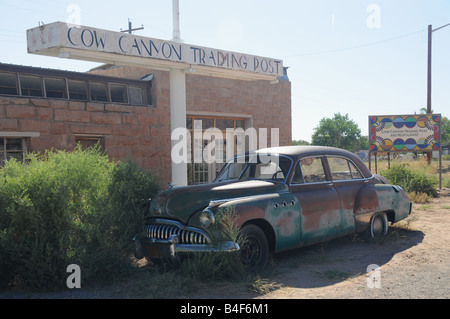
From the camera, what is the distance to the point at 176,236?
16.9ft

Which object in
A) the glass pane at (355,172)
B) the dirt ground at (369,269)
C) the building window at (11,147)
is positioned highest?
the building window at (11,147)

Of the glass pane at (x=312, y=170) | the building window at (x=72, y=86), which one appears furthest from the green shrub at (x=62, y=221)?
the building window at (x=72, y=86)

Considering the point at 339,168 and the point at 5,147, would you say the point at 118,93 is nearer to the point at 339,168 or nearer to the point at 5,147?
the point at 5,147

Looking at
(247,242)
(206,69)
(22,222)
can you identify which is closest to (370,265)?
(247,242)

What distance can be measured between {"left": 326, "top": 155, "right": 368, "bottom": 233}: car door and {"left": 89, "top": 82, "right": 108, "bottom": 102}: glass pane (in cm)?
601

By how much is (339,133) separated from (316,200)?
6052cm

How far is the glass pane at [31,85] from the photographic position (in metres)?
9.23

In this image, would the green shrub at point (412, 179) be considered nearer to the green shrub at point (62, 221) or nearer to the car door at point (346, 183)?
the car door at point (346, 183)

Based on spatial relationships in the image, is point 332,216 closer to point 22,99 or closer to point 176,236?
point 176,236

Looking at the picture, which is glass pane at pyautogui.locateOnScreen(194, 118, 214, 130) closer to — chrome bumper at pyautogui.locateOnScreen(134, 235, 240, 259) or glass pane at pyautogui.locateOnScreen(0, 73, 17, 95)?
glass pane at pyautogui.locateOnScreen(0, 73, 17, 95)

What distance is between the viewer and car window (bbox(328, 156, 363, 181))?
686 centimetres

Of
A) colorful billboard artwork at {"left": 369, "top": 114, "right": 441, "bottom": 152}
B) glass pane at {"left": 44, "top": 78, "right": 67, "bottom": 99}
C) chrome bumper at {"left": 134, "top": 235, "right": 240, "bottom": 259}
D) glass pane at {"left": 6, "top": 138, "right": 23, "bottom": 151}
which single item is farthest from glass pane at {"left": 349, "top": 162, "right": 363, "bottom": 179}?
colorful billboard artwork at {"left": 369, "top": 114, "right": 441, "bottom": 152}

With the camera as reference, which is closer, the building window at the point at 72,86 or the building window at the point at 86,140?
the building window at the point at 72,86

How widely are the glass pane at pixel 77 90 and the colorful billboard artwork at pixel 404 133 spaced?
9567 mm
